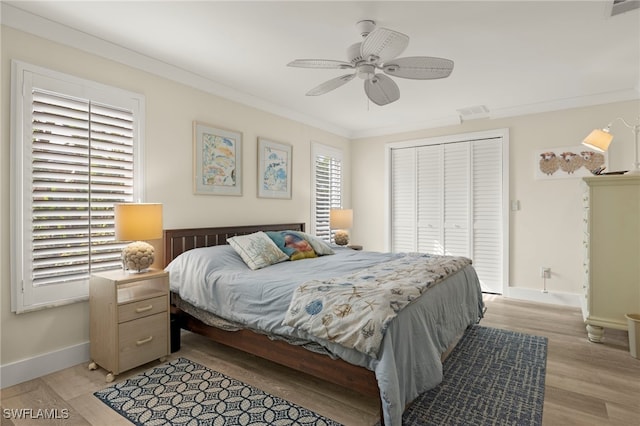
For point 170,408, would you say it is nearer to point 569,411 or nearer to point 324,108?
point 569,411

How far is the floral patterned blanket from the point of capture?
1.82 meters

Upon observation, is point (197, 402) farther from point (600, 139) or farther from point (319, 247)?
point (600, 139)

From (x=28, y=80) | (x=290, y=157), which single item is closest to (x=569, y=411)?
(x=290, y=157)

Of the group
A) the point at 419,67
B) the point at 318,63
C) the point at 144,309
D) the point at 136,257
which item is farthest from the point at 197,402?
the point at 419,67

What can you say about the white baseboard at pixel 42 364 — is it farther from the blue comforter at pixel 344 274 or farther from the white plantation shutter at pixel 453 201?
the white plantation shutter at pixel 453 201

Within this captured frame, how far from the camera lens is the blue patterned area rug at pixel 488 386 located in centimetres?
198

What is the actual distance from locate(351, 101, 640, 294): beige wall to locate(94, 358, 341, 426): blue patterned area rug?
12.6 ft

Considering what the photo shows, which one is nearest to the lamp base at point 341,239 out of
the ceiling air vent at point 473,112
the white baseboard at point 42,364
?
the ceiling air vent at point 473,112

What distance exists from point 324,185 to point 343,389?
3.54 m

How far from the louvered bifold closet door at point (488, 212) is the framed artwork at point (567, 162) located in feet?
1.61

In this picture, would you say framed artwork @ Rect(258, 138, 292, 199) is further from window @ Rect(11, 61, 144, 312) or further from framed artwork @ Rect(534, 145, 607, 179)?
framed artwork @ Rect(534, 145, 607, 179)

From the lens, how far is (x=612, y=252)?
3.11m

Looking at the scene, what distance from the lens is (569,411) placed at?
2049 mm

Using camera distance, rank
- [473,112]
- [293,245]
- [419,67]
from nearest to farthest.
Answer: [419,67] < [293,245] < [473,112]
